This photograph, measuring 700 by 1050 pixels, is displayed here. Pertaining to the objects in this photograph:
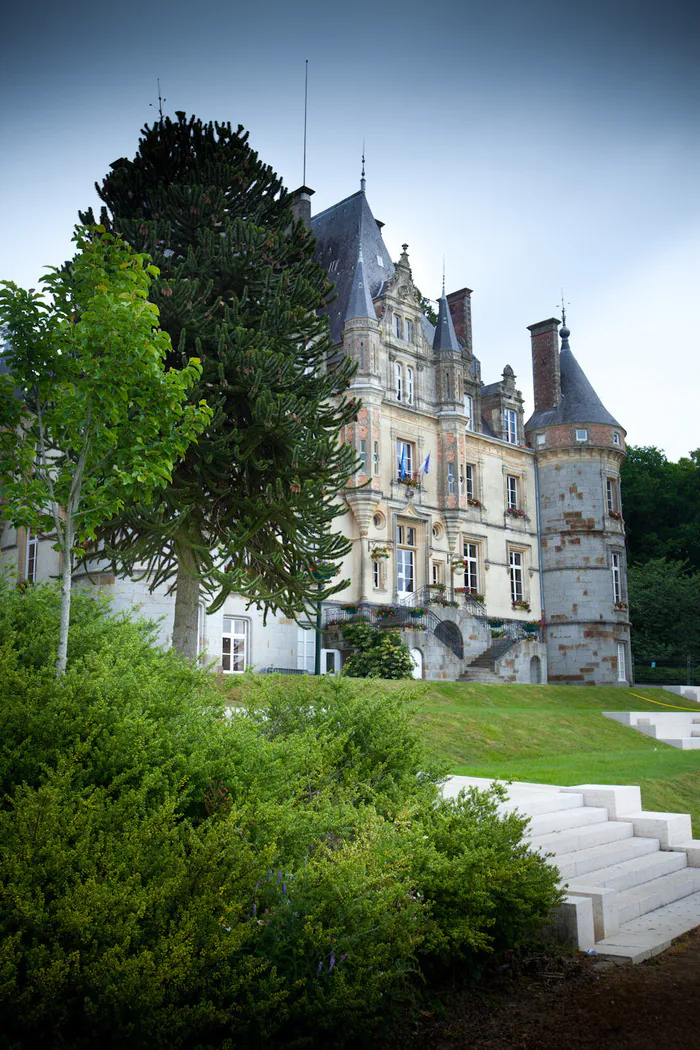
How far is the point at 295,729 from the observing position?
26.4ft

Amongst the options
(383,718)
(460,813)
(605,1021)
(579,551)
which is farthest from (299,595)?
(579,551)

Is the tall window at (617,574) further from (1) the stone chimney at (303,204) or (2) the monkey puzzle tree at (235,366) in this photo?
(2) the monkey puzzle tree at (235,366)

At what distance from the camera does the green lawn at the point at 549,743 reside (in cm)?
1389

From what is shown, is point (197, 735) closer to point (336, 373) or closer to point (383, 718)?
point (383, 718)

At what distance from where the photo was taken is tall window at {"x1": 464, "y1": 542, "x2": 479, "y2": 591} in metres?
35.6

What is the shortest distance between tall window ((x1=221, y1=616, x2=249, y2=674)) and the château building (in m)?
0.04

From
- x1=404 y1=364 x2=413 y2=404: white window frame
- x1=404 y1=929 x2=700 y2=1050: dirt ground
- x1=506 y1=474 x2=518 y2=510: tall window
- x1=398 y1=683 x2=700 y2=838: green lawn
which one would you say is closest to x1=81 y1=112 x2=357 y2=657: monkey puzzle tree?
x1=398 y1=683 x2=700 y2=838: green lawn

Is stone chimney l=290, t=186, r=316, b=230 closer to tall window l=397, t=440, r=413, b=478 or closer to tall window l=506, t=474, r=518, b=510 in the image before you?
tall window l=397, t=440, r=413, b=478

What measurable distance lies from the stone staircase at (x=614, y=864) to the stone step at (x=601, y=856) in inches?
0.4

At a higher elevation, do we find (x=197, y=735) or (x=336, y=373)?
(x=336, y=373)

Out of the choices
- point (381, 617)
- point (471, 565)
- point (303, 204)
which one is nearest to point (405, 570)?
point (381, 617)

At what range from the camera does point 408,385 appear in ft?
109

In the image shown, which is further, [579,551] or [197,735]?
[579,551]

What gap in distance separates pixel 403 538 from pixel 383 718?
80.2 feet
